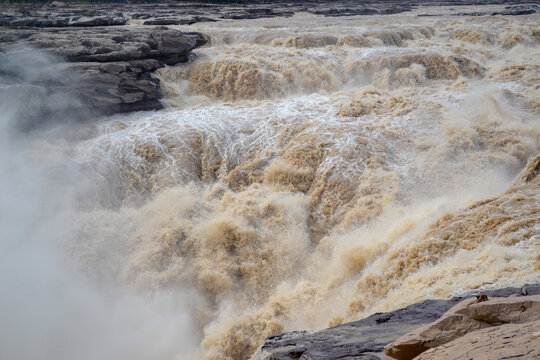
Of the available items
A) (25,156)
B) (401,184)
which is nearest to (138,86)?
(25,156)

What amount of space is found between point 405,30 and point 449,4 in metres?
17.2

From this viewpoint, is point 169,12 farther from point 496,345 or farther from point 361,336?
point 496,345

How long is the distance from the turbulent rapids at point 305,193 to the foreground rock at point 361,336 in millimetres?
608

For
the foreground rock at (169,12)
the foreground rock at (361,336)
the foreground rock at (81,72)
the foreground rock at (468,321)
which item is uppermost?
the foreground rock at (169,12)

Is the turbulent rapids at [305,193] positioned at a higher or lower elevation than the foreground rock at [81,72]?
lower

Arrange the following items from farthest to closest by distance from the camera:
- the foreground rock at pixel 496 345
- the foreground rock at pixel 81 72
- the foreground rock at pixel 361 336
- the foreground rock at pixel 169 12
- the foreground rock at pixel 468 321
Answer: the foreground rock at pixel 169 12
the foreground rock at pixel 81 72
the foreground rock at pixel 361 336
the foreground rock at pixel 468 321
the foreground rock at pixel 496 345

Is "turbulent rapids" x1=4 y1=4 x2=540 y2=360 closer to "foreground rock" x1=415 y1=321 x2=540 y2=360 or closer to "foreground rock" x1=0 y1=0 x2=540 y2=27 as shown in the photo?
"foreground rock" x1=415 y1=321 x2=540 y2=360

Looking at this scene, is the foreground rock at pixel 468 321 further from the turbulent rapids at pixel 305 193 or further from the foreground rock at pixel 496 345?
the turbulent rapids at pixel 305 193

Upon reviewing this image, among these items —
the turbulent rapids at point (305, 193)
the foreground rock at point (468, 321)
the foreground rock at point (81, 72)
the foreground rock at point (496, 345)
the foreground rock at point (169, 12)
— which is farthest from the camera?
the foreground rock at point (169, 12)

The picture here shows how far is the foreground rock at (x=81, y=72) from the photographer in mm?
10789

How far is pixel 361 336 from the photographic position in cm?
407

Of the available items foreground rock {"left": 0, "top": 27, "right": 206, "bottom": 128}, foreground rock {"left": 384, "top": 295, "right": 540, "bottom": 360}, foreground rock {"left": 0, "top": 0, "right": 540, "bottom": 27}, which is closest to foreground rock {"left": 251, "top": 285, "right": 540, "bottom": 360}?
foreground rock {"left": 384, "top": 295, "right": 540, "bottom": 360}

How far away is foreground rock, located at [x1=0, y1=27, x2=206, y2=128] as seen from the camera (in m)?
10.8

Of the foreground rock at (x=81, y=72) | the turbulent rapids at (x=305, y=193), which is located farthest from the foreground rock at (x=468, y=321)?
the foreground rock at (x=81, y=72)
